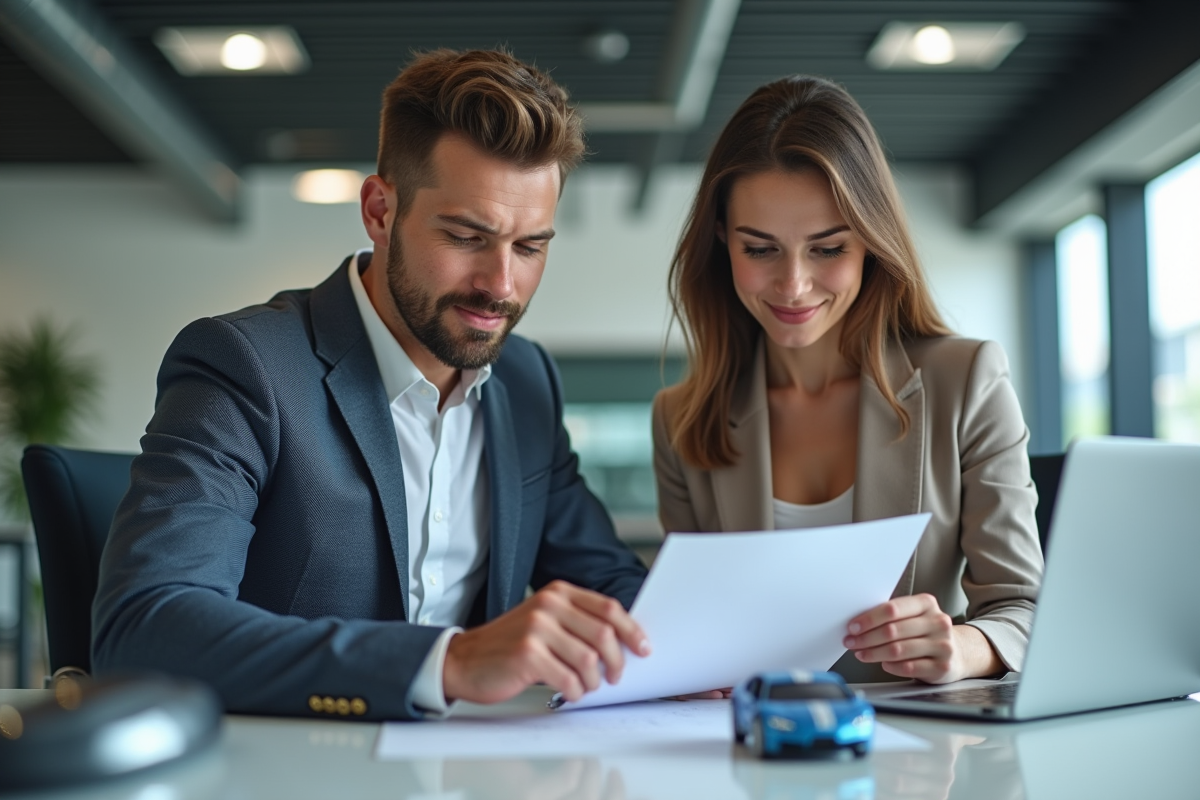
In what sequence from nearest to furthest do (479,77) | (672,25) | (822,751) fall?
1. (822,751)
2. (479,77)
3. (672,25)

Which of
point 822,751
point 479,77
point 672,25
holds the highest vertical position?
point 672,25

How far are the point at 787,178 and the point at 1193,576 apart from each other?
89 centimetres

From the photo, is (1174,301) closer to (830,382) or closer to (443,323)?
(830,382)

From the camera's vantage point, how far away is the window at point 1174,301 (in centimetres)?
597

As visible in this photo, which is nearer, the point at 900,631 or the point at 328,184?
the point at 900,631

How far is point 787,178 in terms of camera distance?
5.89 ft

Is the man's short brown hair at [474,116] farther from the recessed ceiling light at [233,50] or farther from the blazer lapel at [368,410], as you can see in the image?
the recessed ceiling light at [233,50]

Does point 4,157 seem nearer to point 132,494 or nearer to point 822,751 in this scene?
point 132,494

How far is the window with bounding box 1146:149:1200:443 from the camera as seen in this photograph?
5.97 metres

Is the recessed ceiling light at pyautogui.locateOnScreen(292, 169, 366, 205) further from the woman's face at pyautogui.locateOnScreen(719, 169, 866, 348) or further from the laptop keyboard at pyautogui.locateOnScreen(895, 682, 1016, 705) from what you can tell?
the laptop keyboard at pyautogui.locateOnScreen(895, 682, 1016, 705)

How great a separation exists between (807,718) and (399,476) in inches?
31.8

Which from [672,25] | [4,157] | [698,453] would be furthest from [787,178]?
[4,157]

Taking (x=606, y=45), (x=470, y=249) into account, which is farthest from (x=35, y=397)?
(x=470, y=249)

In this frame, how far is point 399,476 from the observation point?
5.16ft
